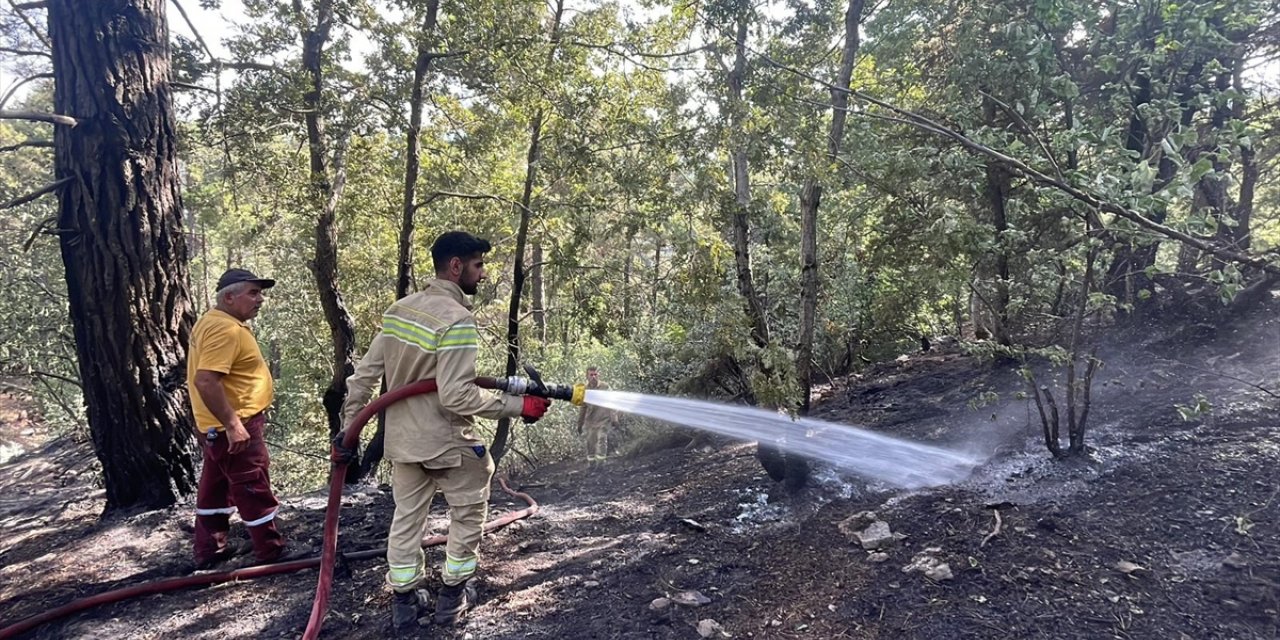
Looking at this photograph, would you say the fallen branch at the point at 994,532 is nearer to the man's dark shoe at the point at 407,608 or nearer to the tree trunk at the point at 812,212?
the tree trunk at the point at 812,212

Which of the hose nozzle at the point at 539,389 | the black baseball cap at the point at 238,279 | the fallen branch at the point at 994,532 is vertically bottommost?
the fallen branch at the point at 994,532

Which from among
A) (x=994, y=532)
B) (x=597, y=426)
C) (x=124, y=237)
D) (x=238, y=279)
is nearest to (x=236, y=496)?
(x=238, y=279)

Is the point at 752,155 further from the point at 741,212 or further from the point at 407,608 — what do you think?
the point at 407,608

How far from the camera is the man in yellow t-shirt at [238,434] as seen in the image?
3627 mm

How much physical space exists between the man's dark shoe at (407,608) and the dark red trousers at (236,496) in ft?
4.23

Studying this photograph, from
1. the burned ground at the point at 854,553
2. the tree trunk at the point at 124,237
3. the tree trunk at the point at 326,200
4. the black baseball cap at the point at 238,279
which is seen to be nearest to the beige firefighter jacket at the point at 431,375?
the burned ground at the point at 854,553

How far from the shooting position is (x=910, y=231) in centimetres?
467

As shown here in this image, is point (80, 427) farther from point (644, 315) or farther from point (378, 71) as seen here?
point (644, 315)

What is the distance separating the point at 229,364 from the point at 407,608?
1817 mm

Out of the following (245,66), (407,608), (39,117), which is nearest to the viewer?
(407,608)

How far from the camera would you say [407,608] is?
9.93 ft

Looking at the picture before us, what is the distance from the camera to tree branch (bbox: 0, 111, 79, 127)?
3396 millimetres

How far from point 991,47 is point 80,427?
1152 centimetres

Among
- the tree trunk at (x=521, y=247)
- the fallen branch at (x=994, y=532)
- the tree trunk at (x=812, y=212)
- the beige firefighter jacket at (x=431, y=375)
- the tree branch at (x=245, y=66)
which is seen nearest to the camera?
the beige firefighter jacket at (x=431, y=375)
